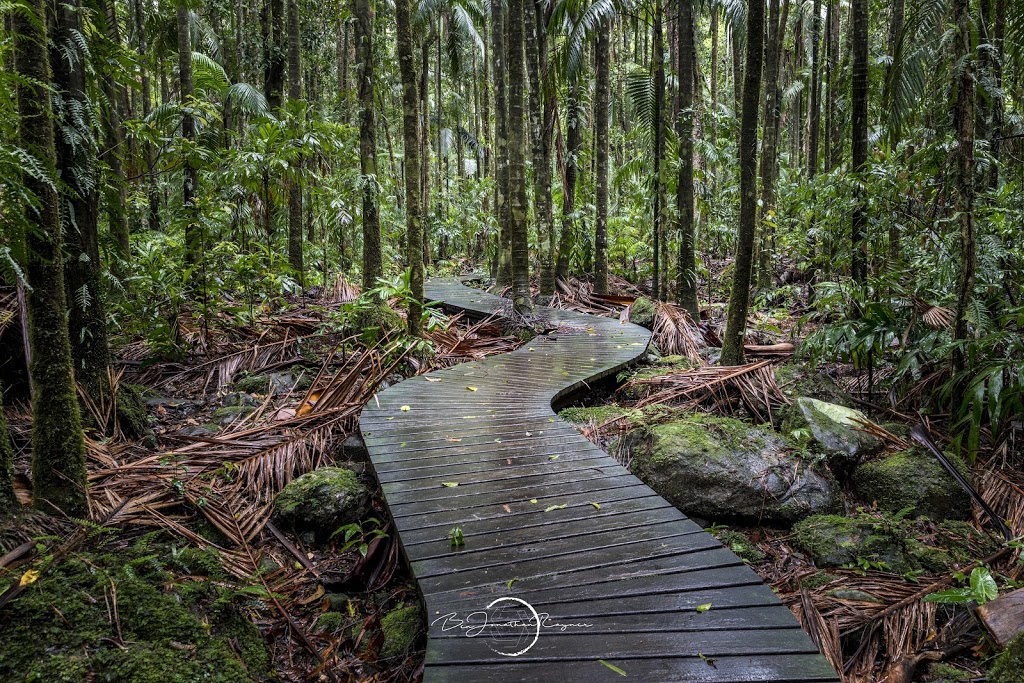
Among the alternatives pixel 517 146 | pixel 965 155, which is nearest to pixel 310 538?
pixel 965 155

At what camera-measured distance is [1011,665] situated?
2.40 metres

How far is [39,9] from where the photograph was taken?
2697mm

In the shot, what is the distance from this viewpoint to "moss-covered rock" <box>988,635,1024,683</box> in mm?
2359

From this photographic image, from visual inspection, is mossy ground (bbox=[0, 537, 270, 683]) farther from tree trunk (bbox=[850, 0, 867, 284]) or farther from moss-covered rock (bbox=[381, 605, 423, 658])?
tree trunk (bbox=[850, 0, 867, 284])

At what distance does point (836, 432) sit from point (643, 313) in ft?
16.8

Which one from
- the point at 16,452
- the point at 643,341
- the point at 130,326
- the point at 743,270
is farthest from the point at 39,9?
the point at 643,341

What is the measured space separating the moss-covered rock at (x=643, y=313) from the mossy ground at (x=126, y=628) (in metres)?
7.55

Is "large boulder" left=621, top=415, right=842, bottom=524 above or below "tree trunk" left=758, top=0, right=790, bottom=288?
below

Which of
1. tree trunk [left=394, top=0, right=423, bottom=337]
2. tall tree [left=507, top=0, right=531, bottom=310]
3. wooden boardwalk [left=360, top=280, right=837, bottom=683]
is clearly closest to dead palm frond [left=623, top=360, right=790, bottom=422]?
wooden boardwalk [left=360, top=280, right=837, bottom=683]

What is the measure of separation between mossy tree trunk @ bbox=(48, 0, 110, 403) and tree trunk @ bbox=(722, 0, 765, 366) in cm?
502

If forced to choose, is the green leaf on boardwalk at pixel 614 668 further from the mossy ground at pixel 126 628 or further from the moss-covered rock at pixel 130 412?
the moss-covered rock at pixel 130 412

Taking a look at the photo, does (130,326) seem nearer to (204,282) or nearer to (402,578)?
(204,282)

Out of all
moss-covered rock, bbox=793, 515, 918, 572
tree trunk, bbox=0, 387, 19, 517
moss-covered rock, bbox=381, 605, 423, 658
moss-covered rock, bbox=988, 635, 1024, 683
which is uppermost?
tree trunk, bbox=0, 387, 19, 517

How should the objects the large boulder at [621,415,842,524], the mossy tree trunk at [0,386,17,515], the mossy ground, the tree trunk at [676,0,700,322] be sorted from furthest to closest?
1. the tree trunk at [676,0,700,322]
2. the large boulder at [621,415,842,524]
3. the mossy tree trunk at [0,386,17,515]
4. the mossy ground
